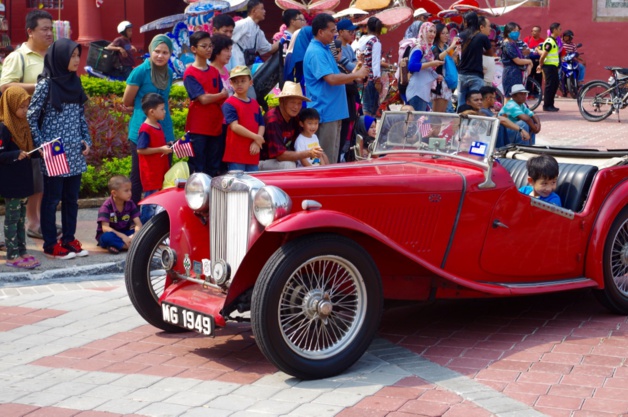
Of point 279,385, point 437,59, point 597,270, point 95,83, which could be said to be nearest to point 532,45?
point 437,59

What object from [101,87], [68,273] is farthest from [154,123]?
[101,87]

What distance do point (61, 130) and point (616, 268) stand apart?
459 cm

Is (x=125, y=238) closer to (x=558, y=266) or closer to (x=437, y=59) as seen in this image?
(x=558, y=266)

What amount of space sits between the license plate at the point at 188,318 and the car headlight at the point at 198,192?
24.3 inches

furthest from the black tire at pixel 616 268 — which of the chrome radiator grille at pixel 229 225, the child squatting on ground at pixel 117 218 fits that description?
the child squatting on ground at pixel 117 218

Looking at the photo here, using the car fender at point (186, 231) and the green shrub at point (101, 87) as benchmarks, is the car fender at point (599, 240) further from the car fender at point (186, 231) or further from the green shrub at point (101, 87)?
the green shrub at point (101, 87)

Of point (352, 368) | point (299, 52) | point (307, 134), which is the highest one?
point (299, 52)

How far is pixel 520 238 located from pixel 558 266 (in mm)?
424

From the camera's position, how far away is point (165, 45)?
8898 millimetres

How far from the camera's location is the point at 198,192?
5855 millimetres

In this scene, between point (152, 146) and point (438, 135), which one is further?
point (152, 146)

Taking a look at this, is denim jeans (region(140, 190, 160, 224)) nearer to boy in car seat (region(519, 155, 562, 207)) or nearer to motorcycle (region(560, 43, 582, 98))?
boy in car seat (region(519, 155, 562, 207))

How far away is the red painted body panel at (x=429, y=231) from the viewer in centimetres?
562

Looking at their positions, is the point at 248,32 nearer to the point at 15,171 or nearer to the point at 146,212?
the point at 146,212
